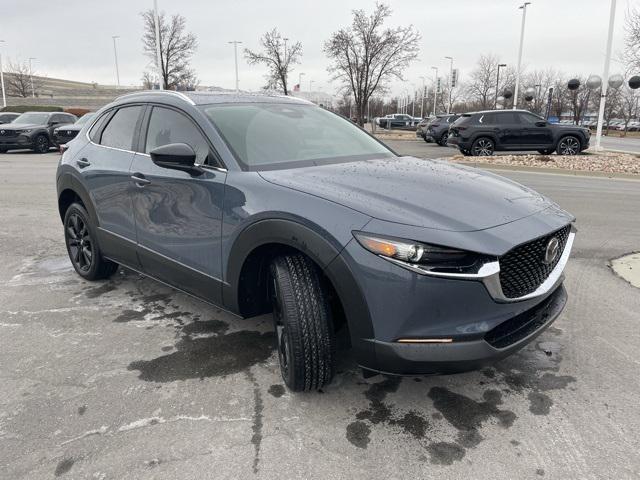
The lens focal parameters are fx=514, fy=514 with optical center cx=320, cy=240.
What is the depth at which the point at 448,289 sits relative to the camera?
225cm

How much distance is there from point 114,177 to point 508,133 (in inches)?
616

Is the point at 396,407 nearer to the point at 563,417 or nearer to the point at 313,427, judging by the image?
the point at 313,427

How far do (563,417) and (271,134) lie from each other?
7.87 ft

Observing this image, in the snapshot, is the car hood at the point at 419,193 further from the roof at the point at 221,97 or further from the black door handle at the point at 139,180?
the black door handle at the point at 139,180

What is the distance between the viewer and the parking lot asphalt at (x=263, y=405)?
91.0 inches

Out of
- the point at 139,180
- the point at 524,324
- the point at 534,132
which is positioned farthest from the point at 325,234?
the point at 534,132

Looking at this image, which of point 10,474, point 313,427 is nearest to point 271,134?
point 313,427

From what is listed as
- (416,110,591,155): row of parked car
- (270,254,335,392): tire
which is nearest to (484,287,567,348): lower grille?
(270,254,335,392): tire

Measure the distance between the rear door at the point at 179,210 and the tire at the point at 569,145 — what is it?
1685 centimetres

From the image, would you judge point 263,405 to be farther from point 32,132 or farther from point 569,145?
point 32,132

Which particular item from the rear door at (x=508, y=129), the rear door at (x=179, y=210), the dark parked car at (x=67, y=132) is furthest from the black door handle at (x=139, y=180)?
the rear door at (x=508, y=129)

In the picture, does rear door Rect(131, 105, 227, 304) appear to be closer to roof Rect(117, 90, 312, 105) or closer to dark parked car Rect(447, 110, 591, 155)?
roof Rect(117, 90, 312, 105)

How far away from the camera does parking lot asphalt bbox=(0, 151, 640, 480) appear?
2.31 meters

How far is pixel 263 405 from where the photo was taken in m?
2.76
